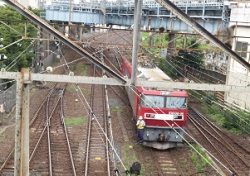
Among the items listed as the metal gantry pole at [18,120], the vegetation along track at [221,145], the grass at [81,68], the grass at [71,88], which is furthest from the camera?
the grass at [81,68]

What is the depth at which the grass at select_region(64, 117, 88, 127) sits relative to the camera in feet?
55.7

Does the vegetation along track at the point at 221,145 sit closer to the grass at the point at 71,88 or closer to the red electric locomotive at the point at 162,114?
the red electric locomotive at the point at 162,114

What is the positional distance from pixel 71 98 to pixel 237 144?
404 inches

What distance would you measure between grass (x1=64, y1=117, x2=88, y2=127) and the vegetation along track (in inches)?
195

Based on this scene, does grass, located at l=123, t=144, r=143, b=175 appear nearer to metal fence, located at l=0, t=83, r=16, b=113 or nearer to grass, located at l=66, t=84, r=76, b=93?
metal fence, located at l=0, t=83, r=16, b=113

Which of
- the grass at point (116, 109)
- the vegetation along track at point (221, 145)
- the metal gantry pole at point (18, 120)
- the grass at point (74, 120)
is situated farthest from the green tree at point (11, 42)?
the metal gantry pole at point (18, 120)

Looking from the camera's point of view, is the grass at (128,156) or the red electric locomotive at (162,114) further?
the red electric locomotive at (162,114)

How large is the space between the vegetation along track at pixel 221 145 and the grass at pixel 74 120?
4949mm

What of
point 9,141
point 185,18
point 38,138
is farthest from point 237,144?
point 185,18

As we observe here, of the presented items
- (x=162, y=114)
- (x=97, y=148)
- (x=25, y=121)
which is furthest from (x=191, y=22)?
(x=97, y=148)

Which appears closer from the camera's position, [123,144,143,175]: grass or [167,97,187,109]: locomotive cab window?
[123,144,143,175]: grass

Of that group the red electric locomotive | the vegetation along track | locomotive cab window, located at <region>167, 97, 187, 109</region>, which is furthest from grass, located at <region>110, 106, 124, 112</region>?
locomotive cab window, located at <region>167, 97, 187, 109</region>

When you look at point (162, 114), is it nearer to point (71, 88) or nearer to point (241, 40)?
point (241, 40)

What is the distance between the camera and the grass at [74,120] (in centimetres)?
1698
